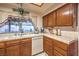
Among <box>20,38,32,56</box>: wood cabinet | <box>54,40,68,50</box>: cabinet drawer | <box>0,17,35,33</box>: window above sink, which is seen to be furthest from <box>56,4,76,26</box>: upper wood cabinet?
<box>20,38,32,56</box>: wood cabinet

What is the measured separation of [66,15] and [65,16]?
30 millimetres

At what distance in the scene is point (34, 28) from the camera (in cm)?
128

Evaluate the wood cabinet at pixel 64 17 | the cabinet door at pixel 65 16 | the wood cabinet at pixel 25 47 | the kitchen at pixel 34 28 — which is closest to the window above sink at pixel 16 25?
the kitchen at pixel 34 28

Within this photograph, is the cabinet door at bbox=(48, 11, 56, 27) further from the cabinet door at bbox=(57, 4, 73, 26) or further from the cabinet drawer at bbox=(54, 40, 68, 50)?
the cabinet drawer at bbox=(54, 40, 68, 50)

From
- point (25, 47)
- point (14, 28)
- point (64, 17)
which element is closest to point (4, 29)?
point (14, 28)

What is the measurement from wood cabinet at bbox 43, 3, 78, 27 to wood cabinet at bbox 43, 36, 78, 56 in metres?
0.31

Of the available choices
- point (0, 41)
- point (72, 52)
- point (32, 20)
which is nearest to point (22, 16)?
point (32, 20)

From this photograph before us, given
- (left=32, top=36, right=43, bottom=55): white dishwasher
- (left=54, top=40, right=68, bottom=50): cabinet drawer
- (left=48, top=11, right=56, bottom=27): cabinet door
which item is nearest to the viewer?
(left=54, top=40, right=68, bottom=50): cabinet drawer

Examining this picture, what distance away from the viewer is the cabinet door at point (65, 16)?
4.53 ft

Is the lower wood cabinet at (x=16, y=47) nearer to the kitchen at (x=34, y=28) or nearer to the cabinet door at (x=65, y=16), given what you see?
the kitchen at (x=34, y=28)

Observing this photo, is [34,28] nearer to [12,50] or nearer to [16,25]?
[16,25]

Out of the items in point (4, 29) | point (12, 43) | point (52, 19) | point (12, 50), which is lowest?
point (12, 50)

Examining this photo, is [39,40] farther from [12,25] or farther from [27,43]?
[12,25]

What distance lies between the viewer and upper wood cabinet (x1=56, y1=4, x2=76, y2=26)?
135cm
